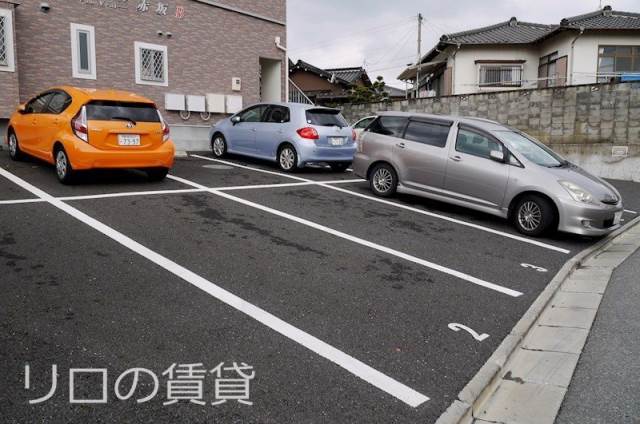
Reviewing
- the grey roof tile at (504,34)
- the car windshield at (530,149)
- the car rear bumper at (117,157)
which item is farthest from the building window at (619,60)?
the car rear bumper at (117,157)

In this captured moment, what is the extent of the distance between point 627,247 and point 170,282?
20.5 feet

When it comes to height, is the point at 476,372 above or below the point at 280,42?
below

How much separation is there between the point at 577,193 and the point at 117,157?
666cm

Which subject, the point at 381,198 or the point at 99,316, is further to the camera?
the point at 381,198

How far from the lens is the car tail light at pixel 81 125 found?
7.54 metres

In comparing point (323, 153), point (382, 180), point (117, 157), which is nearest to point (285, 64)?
point (323, 153)

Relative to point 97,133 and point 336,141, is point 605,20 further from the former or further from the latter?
point 97,133

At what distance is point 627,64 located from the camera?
789 inches

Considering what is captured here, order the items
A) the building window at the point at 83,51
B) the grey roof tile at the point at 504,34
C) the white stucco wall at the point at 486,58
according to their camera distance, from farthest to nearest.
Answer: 1. the white stucco wall at the point at 486,58
2. the grey roof tile at the point at 504,34
3. the building window at the point at 83,51

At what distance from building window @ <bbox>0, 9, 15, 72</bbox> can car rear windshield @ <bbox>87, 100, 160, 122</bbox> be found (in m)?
4.44

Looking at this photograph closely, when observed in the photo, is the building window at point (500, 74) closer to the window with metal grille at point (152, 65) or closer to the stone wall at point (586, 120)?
the stone wall at point (586, 120)

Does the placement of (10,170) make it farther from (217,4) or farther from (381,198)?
(217,4)

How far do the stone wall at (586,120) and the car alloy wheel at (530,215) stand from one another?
26.0 feet

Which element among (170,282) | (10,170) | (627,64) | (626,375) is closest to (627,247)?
(626,375)
